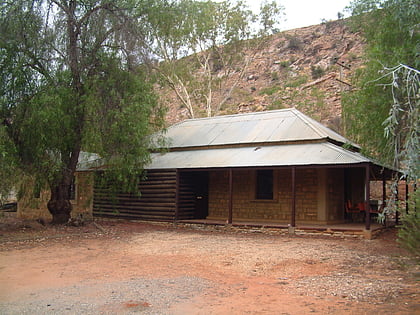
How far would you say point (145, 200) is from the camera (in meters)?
17.3

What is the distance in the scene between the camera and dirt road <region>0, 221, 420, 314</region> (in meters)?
6.02

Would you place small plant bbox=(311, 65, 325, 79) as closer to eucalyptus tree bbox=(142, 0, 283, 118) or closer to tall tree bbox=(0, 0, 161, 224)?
eucalyptus tree bbox=(142, 0, 283, 118)

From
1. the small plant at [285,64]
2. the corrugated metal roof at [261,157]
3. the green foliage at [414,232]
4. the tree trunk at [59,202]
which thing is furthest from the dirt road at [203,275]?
the small plant at [285,64]

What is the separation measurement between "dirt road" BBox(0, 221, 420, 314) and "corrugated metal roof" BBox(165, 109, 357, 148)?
13.8 feet

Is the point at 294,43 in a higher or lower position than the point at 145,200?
higher

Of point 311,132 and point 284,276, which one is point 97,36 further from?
point 284,276

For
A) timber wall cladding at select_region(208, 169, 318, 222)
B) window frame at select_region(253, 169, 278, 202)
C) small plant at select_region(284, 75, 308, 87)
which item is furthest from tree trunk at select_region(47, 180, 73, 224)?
small plant at select_region(284, 75, 308, 87)

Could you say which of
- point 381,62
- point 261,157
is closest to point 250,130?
point 261,157

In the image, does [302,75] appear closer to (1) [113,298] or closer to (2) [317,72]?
(2) [317,72]

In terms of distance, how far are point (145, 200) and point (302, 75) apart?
34.1m

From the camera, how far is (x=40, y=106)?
1321 centimetres

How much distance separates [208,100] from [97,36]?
1751cm

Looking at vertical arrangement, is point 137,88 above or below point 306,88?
below

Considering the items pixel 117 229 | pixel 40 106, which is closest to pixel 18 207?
pixel 117 229
